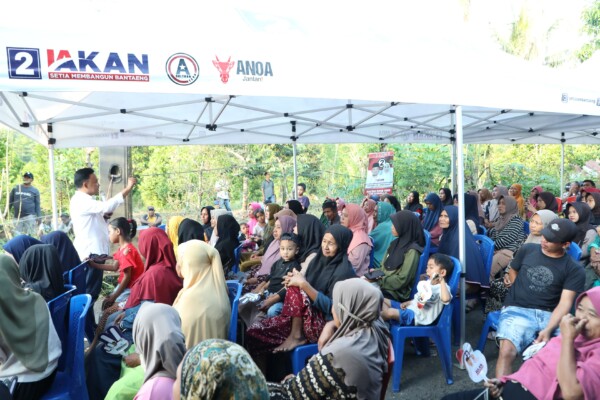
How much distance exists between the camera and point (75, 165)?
1562 centimetres

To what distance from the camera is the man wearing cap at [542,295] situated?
293 cm

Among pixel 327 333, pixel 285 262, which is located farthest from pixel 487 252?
pixel 327 333

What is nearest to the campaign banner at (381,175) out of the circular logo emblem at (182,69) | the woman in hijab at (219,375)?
the circular logo emblem at (182,69)

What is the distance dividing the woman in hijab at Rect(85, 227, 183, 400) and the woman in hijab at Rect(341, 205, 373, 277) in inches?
73.4

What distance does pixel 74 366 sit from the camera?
101 inches

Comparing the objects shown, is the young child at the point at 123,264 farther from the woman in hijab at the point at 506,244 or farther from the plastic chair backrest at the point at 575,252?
A: the plastic chair backrest at the point at 575,252

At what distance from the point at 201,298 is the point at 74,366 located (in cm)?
83

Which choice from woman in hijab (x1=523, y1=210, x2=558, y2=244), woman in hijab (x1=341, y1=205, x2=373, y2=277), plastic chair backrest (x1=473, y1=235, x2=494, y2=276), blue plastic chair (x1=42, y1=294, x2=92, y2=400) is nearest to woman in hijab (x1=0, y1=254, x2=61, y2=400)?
blue plastic chair (x1=42, y1=294, x2=92, y2=400)

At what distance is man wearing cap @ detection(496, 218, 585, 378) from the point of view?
293 cm

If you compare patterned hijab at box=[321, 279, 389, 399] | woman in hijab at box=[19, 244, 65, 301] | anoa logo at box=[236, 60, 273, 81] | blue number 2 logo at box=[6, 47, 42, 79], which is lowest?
patterned hijab at box=[321, 279, 389, 399]

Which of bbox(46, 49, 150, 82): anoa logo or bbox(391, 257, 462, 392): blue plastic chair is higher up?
bbox(46, 49, 150, 82): anoa logo

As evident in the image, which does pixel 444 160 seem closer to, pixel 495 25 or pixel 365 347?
pixel 495 25

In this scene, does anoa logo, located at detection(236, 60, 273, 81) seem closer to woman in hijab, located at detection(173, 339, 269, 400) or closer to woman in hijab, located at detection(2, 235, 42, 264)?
woman in hijab, located at detection(173, 339, 269, 400)

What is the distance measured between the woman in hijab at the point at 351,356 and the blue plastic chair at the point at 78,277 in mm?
2317
